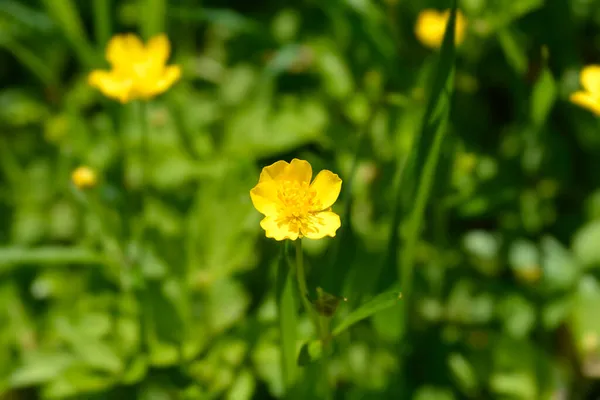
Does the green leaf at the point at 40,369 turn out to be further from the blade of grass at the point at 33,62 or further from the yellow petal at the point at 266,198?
the blade of grass at the point at 33,62

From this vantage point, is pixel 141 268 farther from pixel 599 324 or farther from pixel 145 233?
pixel 599 324

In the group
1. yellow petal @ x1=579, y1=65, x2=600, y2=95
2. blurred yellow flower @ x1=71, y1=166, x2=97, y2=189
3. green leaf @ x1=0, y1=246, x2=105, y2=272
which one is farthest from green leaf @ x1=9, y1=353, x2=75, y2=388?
yellow petal @ x1=579, y1=65, x2=600, y2=95

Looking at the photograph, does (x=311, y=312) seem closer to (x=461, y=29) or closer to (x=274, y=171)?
(x=274, y=171)

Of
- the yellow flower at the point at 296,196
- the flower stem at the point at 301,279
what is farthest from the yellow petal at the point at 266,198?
the flower stem at the point at 301,279

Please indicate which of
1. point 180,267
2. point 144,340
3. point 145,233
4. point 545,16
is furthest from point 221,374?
point 545,16

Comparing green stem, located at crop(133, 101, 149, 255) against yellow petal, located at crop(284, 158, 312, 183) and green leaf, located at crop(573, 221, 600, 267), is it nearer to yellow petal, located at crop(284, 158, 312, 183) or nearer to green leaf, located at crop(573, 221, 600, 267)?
yellow petal, located at crop(284, 158, 312, 183)

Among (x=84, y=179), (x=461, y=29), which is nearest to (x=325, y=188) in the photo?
(x=84, y=179)
